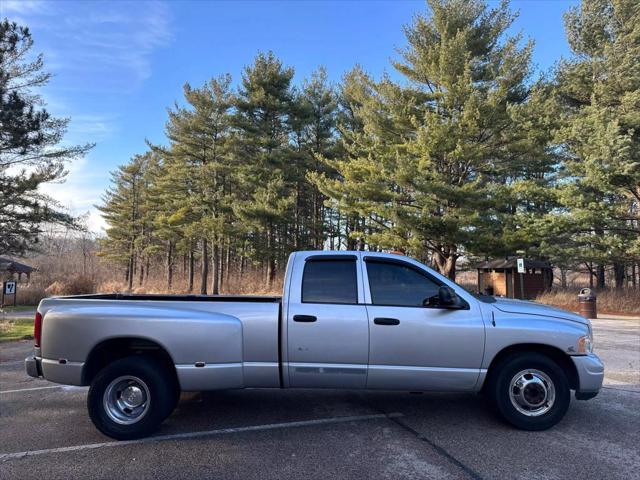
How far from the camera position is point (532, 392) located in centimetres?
490

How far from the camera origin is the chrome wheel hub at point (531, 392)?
487cm

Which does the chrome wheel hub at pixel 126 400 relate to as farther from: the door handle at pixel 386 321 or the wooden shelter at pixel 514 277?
the wooden shelter at pixel 514 277

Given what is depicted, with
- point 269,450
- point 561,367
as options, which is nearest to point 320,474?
point 269,450

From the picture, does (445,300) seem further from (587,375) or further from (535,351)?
(587,375)

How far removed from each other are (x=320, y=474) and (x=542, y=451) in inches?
84.7

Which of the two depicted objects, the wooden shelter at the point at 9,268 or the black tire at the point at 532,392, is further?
the wooden shelter at the point at 9,268

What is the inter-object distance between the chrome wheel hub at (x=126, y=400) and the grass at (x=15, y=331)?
10264mm

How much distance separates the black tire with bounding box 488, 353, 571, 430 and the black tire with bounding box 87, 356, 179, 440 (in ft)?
11.4

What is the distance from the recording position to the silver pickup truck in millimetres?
4746

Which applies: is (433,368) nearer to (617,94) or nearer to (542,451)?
(542,451)

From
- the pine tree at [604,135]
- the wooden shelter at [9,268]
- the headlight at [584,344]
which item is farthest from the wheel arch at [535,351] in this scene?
the wooden shelter at [9,268]

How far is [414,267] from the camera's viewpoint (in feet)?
16.8

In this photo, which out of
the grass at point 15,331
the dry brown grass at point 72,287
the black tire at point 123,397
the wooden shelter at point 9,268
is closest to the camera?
the black tire at point 123,397

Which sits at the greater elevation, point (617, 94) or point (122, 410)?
point (617, 94)
